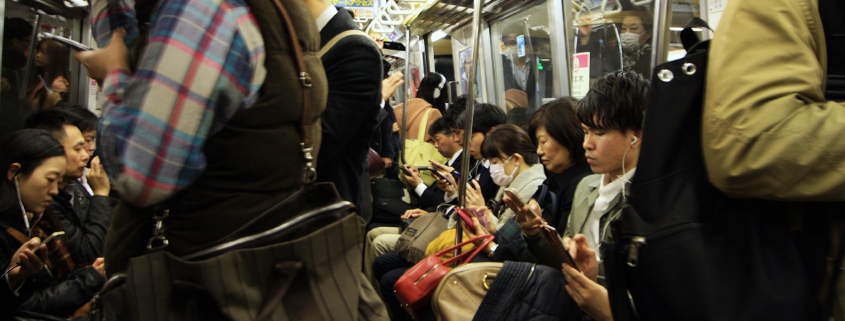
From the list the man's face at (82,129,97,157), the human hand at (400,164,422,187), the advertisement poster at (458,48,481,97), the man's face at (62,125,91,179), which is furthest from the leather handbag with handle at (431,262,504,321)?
the advertisement poster at (458,48,481,97)

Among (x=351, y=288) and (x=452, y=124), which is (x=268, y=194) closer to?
(x=351, y=288)

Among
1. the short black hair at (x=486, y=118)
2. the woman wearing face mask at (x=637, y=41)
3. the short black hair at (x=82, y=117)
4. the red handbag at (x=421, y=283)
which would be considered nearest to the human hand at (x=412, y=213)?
the short black hair at (x=486, y=118)

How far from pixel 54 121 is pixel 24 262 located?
161 cm

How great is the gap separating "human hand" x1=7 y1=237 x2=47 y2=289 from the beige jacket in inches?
88.1

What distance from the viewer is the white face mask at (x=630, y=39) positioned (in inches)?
161

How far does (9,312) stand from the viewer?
7.83 feet

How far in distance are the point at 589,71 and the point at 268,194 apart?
3619 mm

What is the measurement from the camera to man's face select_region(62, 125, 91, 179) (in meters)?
3.57

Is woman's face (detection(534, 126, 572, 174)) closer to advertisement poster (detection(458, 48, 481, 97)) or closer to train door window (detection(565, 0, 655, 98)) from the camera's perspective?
train door window (detection(565, 0, 655, 98))

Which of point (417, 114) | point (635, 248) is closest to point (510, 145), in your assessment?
point (635, 248)

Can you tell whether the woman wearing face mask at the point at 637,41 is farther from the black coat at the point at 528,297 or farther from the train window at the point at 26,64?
the train window at the point at 26,64

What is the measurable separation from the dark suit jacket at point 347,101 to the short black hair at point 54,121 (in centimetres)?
237

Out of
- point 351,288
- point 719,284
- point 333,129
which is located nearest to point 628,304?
point 719,284

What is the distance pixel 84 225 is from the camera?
3.29 m
